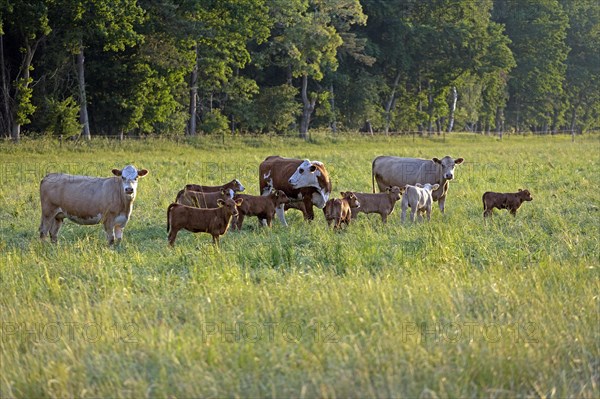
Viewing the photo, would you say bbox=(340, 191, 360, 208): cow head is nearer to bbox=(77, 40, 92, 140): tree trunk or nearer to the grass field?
the grass field

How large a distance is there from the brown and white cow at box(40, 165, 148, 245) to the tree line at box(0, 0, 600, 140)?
22.1m

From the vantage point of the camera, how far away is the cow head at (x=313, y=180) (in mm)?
14000

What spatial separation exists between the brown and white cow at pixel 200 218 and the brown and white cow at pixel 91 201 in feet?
3.11

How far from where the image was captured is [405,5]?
59469mm

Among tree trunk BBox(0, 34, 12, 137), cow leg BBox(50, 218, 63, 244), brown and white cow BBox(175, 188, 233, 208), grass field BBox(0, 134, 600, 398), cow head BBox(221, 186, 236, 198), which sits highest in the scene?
tree trunk BBox(0, 34, 12, 137)

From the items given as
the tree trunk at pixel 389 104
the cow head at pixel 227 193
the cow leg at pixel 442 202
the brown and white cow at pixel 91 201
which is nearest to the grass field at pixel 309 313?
the brown and white cow at pixel 91 201

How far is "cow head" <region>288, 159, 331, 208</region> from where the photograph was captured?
551 inches

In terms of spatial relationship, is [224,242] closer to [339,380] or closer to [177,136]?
[339,380]

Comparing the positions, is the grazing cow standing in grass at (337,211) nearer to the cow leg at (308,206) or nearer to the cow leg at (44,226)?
the cow leg at (308,206)

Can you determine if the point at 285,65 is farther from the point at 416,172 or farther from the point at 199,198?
the point at 199,198

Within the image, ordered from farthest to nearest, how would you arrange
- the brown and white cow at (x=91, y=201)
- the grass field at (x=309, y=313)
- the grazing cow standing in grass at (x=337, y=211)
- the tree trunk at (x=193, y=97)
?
the tree trunk at (x=193, y=97), the grazing cow standing in grass at (x=337, y=211), the brown and white cow at (x=91, y=201), the grass field at (x=309, y=313)

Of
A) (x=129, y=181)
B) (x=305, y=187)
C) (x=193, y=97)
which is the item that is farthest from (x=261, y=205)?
(x=193, y=97)

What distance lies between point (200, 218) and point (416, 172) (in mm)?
7288

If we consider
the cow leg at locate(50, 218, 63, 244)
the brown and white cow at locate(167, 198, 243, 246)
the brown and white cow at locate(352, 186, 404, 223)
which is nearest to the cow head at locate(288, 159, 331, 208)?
the brown and white cow at locate(352, 186, 404, 223)
